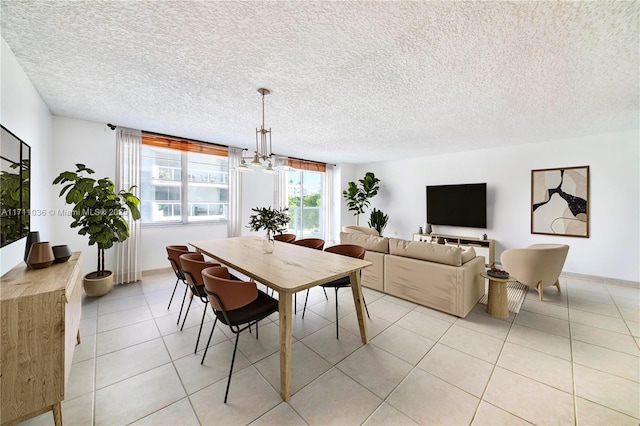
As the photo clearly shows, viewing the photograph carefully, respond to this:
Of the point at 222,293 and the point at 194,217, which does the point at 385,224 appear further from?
the point at 222,293

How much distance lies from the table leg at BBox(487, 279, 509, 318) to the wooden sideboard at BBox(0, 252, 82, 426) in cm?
366

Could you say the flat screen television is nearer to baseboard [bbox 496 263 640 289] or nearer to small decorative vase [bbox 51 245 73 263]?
baseboard [bbox 496 263 640 289]

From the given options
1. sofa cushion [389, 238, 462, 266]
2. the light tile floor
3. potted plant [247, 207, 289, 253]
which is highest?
potted plant [247, 207, 289, 253]

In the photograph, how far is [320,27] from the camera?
1.62m

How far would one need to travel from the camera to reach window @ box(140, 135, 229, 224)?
4.10 m

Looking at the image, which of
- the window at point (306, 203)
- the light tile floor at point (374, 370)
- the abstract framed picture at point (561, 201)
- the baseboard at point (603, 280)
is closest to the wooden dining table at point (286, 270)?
the light tile floor at point (374, 370)

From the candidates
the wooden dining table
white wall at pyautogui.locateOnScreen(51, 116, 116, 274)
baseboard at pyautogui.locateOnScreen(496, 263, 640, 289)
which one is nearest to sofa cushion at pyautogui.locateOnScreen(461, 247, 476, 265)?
the wooden dining table

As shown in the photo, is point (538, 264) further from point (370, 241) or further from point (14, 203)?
point (14, 203)

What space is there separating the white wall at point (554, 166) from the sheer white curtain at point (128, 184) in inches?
225

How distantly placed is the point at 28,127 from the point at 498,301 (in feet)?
16.9

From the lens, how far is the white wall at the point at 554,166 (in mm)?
3691

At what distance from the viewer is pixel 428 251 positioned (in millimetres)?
2846

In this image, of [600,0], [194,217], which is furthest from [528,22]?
[194,217]

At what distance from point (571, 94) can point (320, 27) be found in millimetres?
2822
